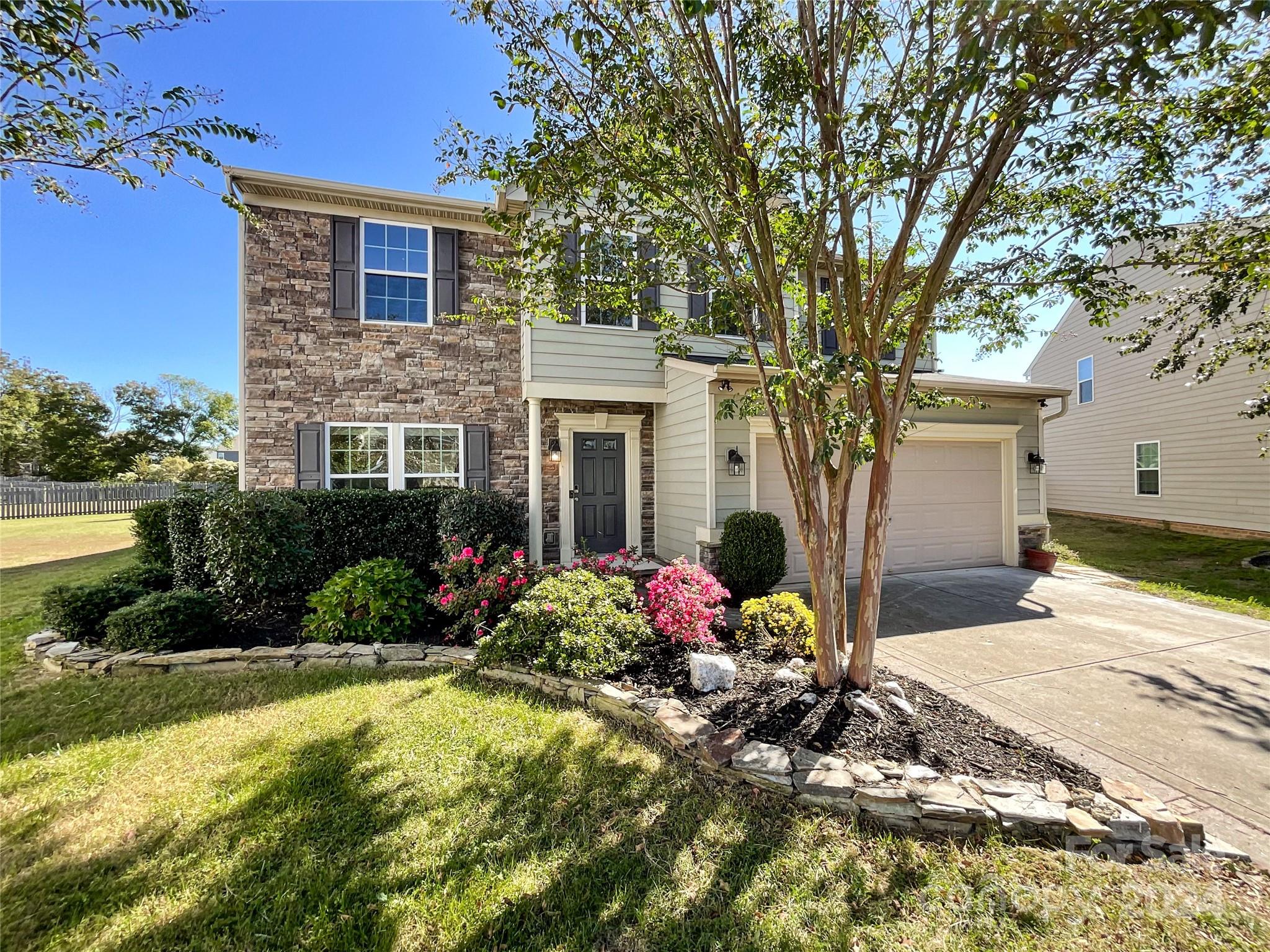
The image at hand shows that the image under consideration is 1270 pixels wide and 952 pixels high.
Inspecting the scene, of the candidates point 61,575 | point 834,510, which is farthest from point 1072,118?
point 61,575

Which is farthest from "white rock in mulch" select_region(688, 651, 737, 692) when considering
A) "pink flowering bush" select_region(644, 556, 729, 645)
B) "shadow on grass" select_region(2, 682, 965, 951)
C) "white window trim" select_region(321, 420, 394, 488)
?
"white window trim" select_region(321, 420, 394, 488)

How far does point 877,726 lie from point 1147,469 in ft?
45.5

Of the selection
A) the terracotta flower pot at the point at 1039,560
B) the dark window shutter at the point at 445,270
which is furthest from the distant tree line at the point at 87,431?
the terracotta flower pot at the point at 1039,560

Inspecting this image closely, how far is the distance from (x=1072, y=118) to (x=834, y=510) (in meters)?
2.92

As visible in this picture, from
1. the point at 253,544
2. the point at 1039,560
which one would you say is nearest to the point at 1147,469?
the point at 1039,560

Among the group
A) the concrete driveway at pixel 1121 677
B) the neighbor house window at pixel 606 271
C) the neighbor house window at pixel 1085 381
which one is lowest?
the concrete driveway at pixel 1121 677

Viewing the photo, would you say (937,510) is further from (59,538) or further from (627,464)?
(59,538)

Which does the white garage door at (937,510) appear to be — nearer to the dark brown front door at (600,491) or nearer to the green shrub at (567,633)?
the dark brown front door at (600,491)

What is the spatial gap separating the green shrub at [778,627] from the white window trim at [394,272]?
6472 millimetres

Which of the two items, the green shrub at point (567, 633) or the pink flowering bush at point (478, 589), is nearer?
the green shrub at point (567, 633)

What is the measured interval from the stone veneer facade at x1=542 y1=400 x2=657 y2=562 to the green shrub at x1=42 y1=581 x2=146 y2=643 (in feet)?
14.7

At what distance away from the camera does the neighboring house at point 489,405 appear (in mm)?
6910

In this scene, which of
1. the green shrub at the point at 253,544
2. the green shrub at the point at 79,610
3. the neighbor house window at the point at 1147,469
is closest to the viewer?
the green shrub at the point at 79,610

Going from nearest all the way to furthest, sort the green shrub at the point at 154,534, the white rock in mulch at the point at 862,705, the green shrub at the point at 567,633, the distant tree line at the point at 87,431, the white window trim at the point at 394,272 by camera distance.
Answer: the white rock in mulch at the point at 862,705 < the green shrub at the point at 567,633 < the green shrub at the point at 154,534 < the white window trim at the point at 394,272 < the distant tree line at the point at 87,431
